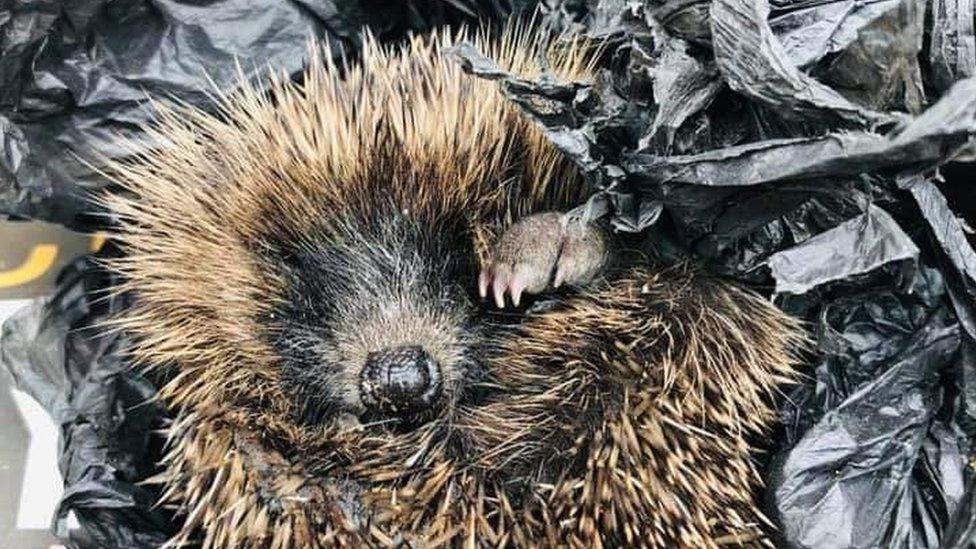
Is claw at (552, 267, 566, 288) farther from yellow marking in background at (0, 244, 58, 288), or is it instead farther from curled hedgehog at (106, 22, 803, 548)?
yellow marking in background at (0, 244, 58, 288)

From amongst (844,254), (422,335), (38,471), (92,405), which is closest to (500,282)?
(422,335)

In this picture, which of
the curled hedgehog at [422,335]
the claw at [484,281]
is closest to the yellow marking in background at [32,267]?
the curled hedgehog at [422,335]

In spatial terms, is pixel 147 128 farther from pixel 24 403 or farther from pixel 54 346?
pixel 24 403

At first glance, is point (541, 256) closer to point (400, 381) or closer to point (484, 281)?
point (484, 281)

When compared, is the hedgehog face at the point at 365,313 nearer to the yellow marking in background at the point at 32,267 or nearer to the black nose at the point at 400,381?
the black nose at the point at 400,381

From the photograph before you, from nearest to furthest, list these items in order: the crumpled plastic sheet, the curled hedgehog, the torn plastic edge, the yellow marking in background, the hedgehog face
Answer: the torn plastic edge
the curled hedgehog
the hedgehog face
the crumpled plastic sheet
the yellow marking in background

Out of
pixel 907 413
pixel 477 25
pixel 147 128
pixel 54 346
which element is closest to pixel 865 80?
pixel 907 413

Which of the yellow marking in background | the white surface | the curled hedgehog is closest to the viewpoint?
the curled hedgehog

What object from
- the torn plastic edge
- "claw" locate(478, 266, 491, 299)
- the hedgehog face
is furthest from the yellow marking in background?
the torn plastic edge
